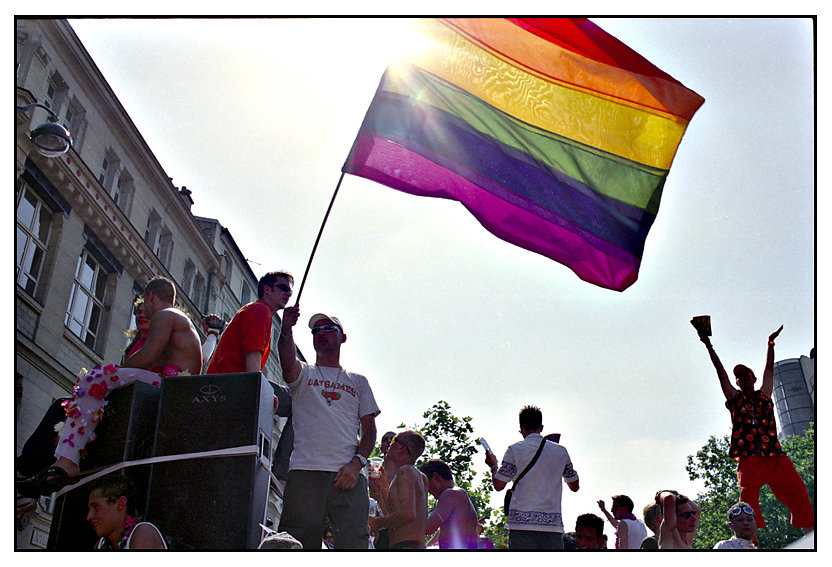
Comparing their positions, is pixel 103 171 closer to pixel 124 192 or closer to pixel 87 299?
pixel 124 192

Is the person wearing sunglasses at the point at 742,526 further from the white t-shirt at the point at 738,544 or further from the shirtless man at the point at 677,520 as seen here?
the shirtless man at the point at 677,520

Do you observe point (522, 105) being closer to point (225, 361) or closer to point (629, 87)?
point (629, 87)

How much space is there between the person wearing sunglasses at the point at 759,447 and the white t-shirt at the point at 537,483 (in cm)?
145

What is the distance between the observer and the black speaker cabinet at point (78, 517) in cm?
416

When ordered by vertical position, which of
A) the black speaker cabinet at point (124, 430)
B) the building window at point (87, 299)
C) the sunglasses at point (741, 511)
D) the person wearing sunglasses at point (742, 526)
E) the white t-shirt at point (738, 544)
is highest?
the building window at point (87, 299)

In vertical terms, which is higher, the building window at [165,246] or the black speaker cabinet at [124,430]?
the building window at [165,246]

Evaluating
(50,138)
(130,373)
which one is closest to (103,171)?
(50,138)

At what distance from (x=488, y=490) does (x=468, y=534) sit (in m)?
21.0

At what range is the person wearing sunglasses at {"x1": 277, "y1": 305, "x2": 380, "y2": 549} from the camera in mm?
4676

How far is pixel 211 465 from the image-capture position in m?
4.14

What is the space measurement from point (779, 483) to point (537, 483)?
6.58 ft

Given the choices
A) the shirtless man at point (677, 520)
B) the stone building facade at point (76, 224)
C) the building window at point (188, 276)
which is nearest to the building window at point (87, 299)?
the stone building facade at point (76, 224)

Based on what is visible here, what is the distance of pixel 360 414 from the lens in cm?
510

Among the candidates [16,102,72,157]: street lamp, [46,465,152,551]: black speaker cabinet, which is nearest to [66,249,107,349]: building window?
[16,102,72,157]: street lamp
